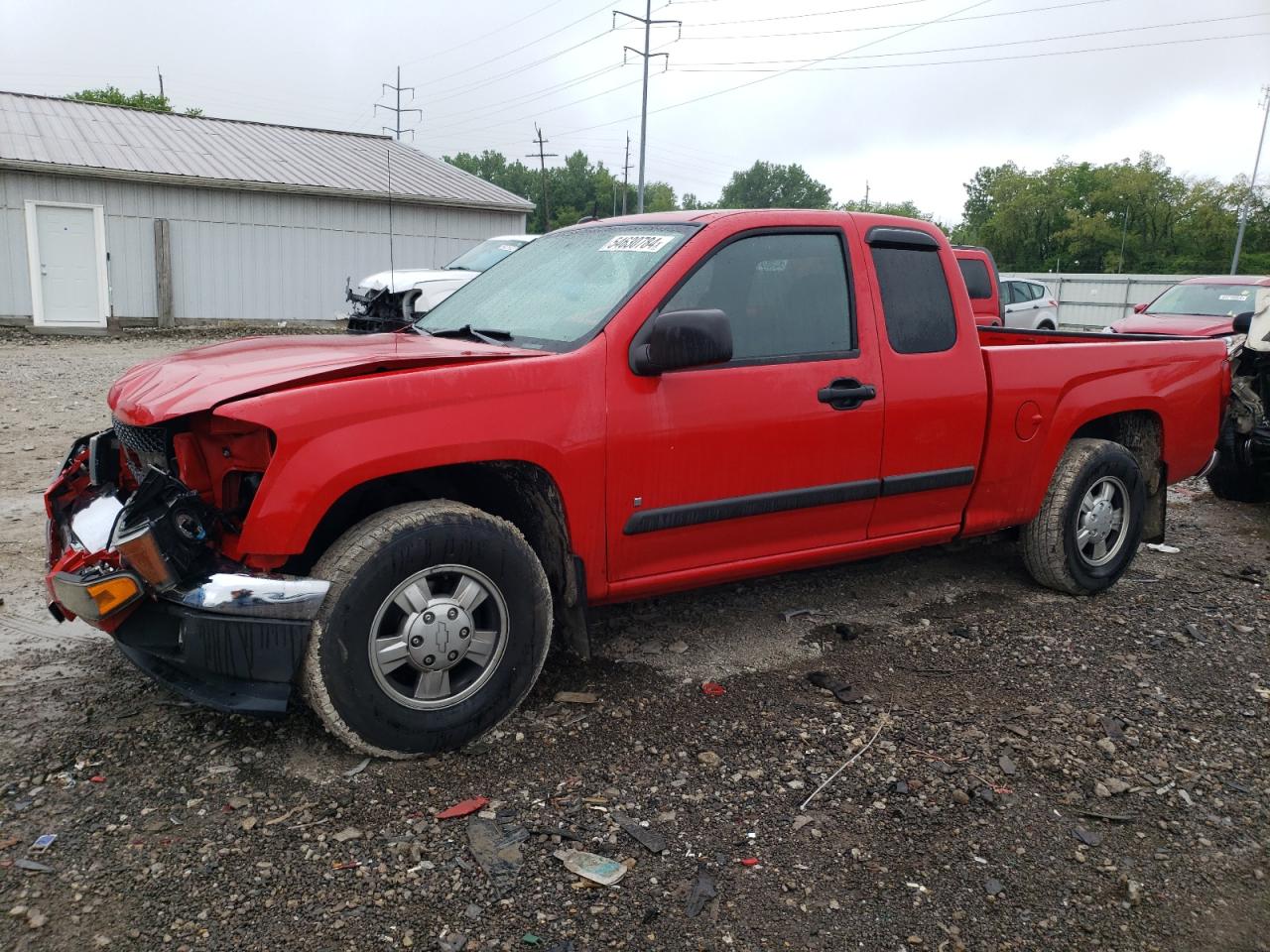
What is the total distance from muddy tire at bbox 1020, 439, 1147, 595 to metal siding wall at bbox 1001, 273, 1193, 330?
28.5 metres

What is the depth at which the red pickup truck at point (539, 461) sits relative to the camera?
9.80 feet

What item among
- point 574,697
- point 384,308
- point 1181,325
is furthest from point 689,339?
point 1181,325

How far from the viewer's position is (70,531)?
3.31 metres

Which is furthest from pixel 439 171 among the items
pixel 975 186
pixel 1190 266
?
pixel 975 186

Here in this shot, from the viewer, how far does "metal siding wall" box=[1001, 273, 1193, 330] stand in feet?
105

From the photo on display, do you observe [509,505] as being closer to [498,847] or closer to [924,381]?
[498,847]

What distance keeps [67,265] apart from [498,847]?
62.5 feet

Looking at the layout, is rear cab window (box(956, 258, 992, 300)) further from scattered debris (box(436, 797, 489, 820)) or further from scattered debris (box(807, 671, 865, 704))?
scattered debris (box(436, 797, 489, 820))

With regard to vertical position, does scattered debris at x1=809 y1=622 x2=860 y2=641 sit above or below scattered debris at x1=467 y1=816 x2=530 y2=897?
above

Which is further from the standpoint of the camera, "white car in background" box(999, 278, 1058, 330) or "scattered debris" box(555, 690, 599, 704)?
"white car in background" box(999, 278, 1058, 330)

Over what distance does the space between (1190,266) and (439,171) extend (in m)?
51.5

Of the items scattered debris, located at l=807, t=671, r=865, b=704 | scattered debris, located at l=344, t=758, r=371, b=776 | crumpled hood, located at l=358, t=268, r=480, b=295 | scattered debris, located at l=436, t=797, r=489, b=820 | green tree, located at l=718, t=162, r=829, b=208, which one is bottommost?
scattered debris, located at l=436, t=797, r=489, b=820

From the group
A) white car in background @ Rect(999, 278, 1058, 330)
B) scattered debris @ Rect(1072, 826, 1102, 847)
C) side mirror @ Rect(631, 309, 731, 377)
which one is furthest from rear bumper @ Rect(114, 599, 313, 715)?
white car in background @ Rect(999, 278, 1058, 330)

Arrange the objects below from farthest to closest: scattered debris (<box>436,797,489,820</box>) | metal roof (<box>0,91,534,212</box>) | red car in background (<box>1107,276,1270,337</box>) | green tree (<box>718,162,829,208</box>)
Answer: green tree (<box>718,162,829,208</box>) → metal roof (<box>0,91,534,212</box>) → red car in background (<box>1107,276,1270,337</box>) → scattered debris (<box>436,797,489,820</box>)
